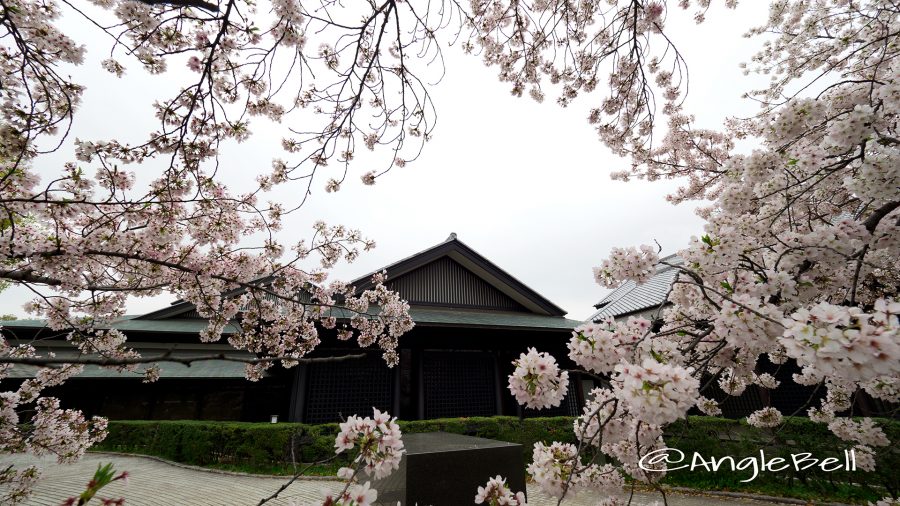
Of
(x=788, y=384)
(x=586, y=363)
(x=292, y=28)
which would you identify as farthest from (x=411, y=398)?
(x=788, y=384)

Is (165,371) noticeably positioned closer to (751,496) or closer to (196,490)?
(196,490)

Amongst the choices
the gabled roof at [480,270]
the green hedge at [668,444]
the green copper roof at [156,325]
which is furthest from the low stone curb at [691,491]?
the gabled roof at [480,270]

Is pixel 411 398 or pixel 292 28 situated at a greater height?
pixel 292 28

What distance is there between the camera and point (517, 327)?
9258 millimetres

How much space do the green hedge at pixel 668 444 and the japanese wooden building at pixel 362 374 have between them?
3.39 feet

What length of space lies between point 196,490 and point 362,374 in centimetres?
379

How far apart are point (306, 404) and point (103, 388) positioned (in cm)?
640

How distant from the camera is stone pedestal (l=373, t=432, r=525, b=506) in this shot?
117 inches

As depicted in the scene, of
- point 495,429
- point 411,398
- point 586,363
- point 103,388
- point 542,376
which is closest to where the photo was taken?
point 542,376

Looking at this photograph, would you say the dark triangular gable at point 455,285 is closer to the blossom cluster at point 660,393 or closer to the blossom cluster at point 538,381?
the blossom cluster at point 538,381

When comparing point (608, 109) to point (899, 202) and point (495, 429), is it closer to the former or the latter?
point (899, 202)

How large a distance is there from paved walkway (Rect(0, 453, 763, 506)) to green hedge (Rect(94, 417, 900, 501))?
0.51 m

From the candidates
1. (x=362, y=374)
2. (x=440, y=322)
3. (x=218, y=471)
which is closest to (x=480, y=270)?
(x=440, y=322)

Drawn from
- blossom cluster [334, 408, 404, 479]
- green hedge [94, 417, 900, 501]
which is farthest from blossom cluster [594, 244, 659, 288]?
green hedge [94, 417, 900, 501]
